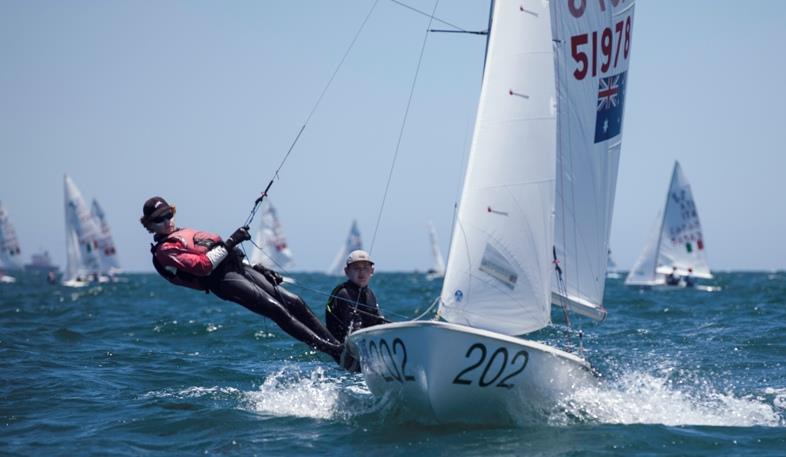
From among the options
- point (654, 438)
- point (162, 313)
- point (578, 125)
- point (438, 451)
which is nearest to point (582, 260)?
point (578, 125)

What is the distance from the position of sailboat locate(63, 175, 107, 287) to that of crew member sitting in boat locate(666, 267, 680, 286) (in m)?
27.2

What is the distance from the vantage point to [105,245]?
47500 millimetres

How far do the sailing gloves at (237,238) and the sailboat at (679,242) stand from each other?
3337 centimetres

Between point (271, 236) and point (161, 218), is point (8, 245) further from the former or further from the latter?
point (161, 218)

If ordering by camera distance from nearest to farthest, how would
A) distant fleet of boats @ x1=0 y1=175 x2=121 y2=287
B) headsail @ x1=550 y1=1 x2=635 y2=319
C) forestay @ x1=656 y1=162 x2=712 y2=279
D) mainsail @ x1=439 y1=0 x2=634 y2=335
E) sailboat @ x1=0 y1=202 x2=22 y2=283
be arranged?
1. mainsail @ x1=439 y1=0 x2=634 y2=335
2. headsail @ x1=550 y1=1 x2=635 y2=319
3. forestay @ x1=656 y1=162 x2=712 y2=279
4. distant fleet of boats @ x1=0 y1=175 x2=121 y2=287
5. sailboat @ x1=0 y1=202 x2=22 y2=283

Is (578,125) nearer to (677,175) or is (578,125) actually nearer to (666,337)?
(666,337)

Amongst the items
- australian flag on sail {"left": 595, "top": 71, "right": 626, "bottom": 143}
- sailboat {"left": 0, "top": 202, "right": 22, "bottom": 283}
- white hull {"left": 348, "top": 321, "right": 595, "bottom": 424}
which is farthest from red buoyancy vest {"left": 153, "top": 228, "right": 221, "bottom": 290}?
sailboat {"left": 0, "top": 202, "right": 22, "bottom": 283}

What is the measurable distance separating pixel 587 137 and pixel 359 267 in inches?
103

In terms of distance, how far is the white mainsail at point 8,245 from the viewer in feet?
182

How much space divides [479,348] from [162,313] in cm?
1587

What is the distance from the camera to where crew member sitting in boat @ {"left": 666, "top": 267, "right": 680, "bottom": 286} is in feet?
129

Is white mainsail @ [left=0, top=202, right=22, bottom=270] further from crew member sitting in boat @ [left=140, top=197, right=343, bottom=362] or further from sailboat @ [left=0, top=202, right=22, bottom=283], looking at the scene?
crew member sitting in boat @ [left=140, top=197, right=343, bottom=362]

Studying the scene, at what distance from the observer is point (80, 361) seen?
11.2 metres

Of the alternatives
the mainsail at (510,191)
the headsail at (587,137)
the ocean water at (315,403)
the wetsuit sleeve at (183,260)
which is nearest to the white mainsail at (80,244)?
the ocean water at (315,403)
